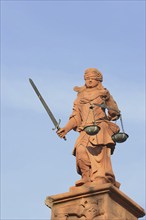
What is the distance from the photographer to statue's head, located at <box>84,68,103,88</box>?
17.8m

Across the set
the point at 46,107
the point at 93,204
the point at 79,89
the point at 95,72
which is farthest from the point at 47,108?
the point at 93,204

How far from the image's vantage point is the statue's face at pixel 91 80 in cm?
1773

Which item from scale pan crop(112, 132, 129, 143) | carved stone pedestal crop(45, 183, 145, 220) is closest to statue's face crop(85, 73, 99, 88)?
scale pan crop(112, 132, 129, 143)

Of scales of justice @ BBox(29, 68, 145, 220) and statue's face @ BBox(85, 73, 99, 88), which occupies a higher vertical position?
statue's face @ BBox(85, 73, 99, 88)

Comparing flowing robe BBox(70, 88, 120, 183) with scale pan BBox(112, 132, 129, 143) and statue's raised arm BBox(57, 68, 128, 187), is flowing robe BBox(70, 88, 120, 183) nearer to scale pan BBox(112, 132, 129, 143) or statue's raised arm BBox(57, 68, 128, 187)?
statue's raised arm BBox(57, 68, 128, 187)

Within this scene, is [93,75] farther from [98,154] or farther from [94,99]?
[98,154]

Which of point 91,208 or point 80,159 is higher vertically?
point 80,159

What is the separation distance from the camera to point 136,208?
16.2m

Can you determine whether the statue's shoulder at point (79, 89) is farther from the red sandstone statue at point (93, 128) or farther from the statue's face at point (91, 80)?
the statue's face at point (91, 80)

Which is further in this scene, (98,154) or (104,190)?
(98,154)

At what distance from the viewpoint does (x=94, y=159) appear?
54.2 feet

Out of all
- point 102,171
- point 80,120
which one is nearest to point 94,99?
point 80,120

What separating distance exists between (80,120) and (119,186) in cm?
188

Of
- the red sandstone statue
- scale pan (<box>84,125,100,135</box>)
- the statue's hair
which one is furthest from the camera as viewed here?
the statue's hair
